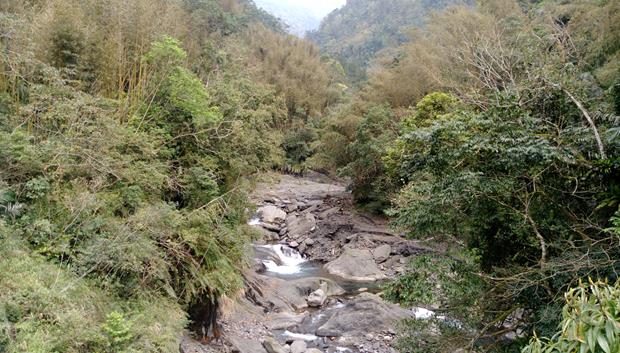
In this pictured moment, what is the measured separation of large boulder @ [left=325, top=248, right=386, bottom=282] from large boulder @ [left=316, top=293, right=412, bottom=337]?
3090 millimetres

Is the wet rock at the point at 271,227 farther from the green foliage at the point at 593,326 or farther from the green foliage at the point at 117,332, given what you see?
the green foliage at the point at 593,326

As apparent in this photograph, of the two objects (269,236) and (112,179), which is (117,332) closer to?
(112,179)

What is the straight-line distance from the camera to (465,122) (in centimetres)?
645

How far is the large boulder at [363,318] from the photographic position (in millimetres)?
10336

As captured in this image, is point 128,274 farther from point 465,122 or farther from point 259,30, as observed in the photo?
point 259,30

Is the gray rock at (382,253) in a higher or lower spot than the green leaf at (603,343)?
lower

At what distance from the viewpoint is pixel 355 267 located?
14711mm

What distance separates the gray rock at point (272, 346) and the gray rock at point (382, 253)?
24.0 ft

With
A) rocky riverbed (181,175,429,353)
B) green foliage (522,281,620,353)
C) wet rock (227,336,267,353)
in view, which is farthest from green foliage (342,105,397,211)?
green foliage (522,281,620,353)

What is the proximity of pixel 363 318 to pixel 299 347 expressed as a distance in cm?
203

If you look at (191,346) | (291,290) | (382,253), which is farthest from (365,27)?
(191,346)

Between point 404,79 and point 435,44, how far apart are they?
7.26 ft

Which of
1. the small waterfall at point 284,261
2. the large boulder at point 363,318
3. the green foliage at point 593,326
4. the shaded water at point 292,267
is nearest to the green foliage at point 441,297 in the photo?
the large boulder at point 363,318

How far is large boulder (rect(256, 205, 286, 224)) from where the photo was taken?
19.9 metres
